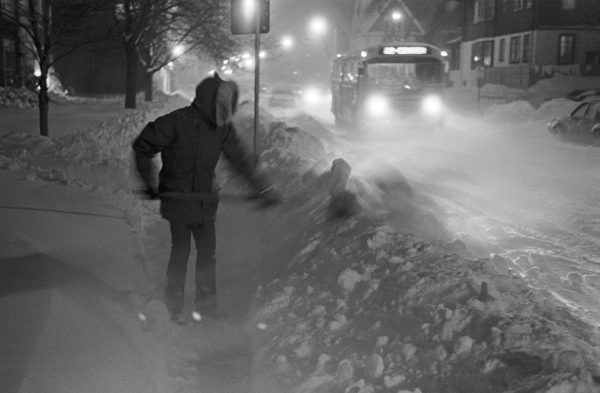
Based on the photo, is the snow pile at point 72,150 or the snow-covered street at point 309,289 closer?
the snow-covered street at point 309,289

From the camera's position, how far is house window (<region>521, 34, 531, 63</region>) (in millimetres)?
40188

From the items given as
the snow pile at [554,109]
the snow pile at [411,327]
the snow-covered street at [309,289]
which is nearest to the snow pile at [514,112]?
the snow pile at [554,109]

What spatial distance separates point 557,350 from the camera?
384cm

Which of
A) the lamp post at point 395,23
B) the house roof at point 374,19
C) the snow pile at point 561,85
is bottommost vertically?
the snow pile at point 561,85

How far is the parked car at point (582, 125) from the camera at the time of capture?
18.7 meters

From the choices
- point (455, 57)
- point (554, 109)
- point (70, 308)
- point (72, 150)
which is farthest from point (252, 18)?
point (455, 57)

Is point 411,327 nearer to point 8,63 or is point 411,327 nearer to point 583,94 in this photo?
point 583,94

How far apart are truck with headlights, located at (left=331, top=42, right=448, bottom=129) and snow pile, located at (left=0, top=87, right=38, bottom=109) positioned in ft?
41.9

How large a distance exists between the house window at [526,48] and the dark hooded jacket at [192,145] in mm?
37893

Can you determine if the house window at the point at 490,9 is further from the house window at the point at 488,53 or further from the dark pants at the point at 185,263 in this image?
the dark pants at the point at 185,263

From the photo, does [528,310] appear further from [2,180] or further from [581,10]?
[581,10]

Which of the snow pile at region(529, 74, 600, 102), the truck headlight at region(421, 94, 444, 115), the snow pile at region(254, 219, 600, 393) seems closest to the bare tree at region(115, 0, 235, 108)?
the truck headlight at region(421, 94, 444, 115)

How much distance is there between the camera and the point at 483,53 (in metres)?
48.0

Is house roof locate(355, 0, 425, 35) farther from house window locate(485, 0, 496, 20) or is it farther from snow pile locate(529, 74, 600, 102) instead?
snow pile locate(529, 74, 600, 102)
